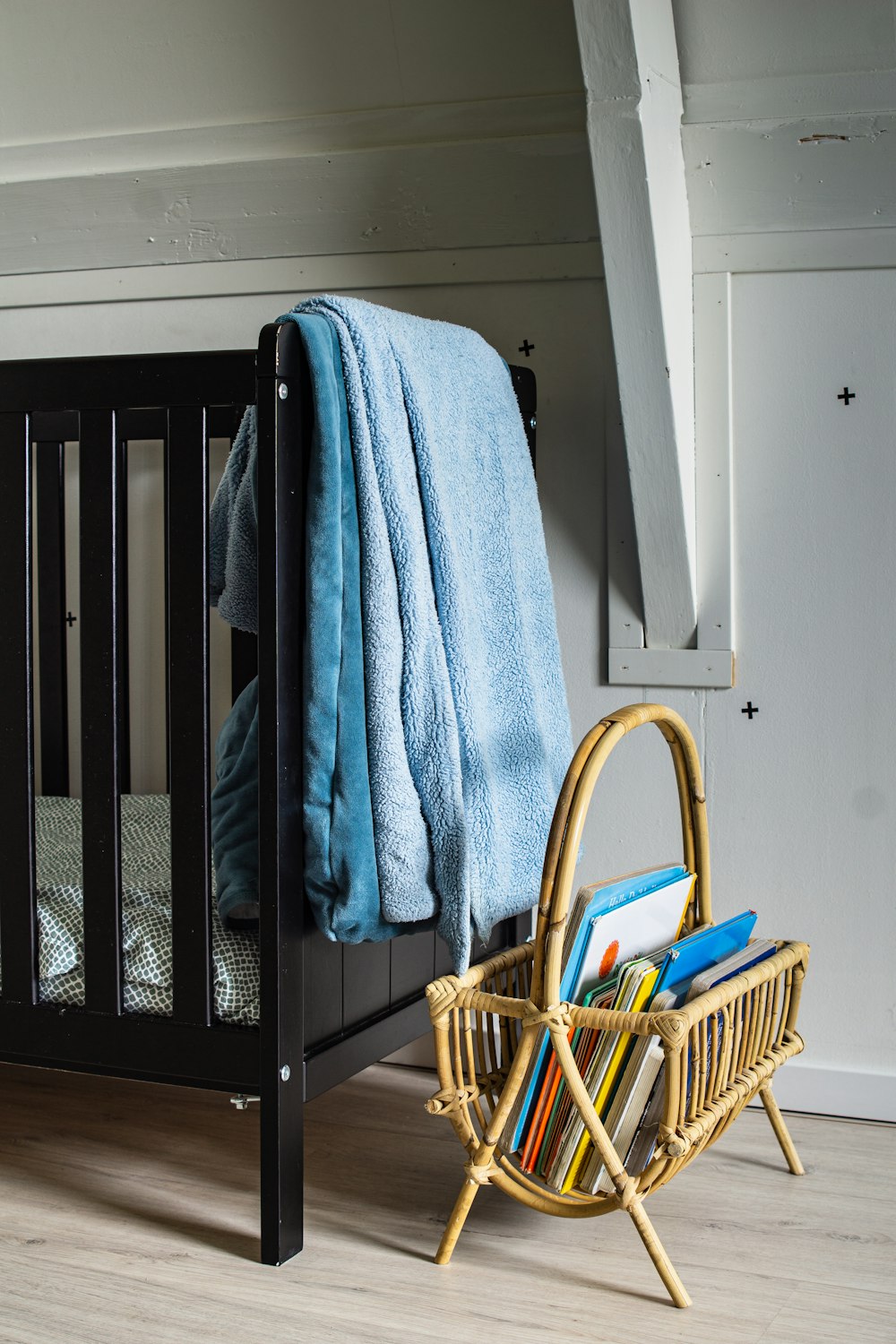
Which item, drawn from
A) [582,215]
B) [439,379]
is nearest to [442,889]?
[439,379]

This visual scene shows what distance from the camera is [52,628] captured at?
1916mm

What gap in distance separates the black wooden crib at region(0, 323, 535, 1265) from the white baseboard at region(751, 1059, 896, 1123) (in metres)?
0.63

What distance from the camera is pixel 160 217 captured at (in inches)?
73.7

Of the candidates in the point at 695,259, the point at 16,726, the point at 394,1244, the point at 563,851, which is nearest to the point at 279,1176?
the point at 394,1244

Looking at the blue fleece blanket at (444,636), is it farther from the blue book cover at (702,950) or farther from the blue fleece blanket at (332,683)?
the blue book cover at (702,950)

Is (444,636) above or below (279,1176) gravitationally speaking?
above

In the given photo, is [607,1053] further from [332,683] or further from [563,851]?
[332,683]

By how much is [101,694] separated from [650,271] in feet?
2.50

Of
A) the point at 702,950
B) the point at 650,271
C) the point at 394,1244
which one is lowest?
the point at 394,1244

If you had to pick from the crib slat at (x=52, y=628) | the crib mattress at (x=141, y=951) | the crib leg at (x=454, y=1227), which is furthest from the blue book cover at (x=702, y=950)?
the crib slat at (x=52, y=628)

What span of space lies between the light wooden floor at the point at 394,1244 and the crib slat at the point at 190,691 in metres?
0.24

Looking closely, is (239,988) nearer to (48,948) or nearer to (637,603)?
(48,948)

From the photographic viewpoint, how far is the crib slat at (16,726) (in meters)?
1.25

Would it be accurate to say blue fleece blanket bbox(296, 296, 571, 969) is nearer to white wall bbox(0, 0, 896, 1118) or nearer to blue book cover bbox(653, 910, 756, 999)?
blue book cover bbox(653, 910, 756, 999)
